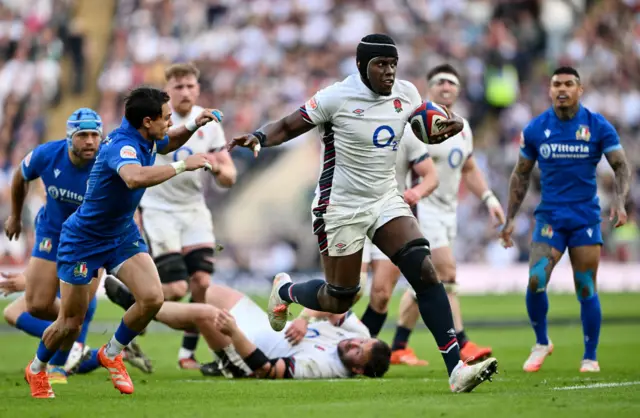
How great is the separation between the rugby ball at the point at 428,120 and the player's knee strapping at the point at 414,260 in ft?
2.84

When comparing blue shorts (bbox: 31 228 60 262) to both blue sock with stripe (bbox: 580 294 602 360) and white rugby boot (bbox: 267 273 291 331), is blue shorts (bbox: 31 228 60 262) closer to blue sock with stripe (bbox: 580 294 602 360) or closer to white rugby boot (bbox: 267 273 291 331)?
white rugby boot (bbox: 267 273 291 331)

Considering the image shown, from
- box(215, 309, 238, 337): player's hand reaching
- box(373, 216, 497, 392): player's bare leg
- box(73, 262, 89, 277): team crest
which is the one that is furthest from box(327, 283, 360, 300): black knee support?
box(73, 262, 89, 277): team crest

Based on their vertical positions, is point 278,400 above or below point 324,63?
below

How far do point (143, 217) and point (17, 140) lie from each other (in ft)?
57.9

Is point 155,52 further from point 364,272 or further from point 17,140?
point 364,272

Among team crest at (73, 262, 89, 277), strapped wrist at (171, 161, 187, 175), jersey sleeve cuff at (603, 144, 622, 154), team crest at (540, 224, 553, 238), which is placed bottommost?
team crest at (73, 262, 89, 277)

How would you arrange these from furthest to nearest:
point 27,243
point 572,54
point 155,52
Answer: point 155,52 < point 572,54 < point 27,243

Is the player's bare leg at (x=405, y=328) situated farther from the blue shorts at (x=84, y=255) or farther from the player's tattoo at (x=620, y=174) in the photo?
the blue shorts at (x=84, y=255)

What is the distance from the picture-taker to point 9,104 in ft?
101

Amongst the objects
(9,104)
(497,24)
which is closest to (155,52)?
(9,104)

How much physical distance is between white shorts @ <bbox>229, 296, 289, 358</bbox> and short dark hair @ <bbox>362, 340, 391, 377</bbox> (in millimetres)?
897

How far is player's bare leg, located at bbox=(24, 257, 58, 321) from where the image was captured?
11008 millimetres

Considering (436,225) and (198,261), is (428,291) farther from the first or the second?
(198,261)

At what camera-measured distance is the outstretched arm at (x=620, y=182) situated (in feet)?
37.1
